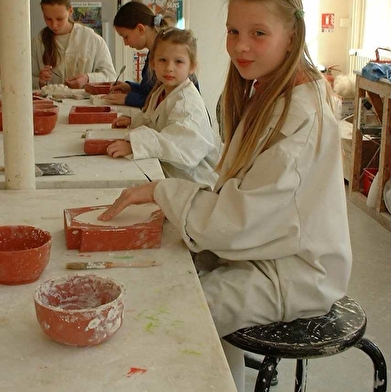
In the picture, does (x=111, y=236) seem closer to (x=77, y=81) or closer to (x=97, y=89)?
(x=97, y=89)

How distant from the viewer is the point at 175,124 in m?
2.25

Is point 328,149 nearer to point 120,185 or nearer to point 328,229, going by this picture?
point 328,229

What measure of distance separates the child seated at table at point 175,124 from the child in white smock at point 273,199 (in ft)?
2.26

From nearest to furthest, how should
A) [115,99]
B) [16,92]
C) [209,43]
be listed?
[16,92] → [115,99] → [209,43]

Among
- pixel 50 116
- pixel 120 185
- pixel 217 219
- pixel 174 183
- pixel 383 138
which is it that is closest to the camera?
pixel 217 219

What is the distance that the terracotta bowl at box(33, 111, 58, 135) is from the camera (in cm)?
239

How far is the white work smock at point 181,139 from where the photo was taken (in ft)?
6.91

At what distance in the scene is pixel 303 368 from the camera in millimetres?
1512

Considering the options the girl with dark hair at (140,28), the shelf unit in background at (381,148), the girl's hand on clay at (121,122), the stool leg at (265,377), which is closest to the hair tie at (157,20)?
the girl with dark hair at (140,28)

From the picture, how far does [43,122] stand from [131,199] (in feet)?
3.65

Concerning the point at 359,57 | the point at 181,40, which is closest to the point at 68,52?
the point at 181,40

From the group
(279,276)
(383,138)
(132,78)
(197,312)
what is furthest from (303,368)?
(132,78)

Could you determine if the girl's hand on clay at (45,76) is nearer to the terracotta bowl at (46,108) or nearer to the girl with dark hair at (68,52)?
the girl with dark hair at (68,52)

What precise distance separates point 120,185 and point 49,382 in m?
1.01
